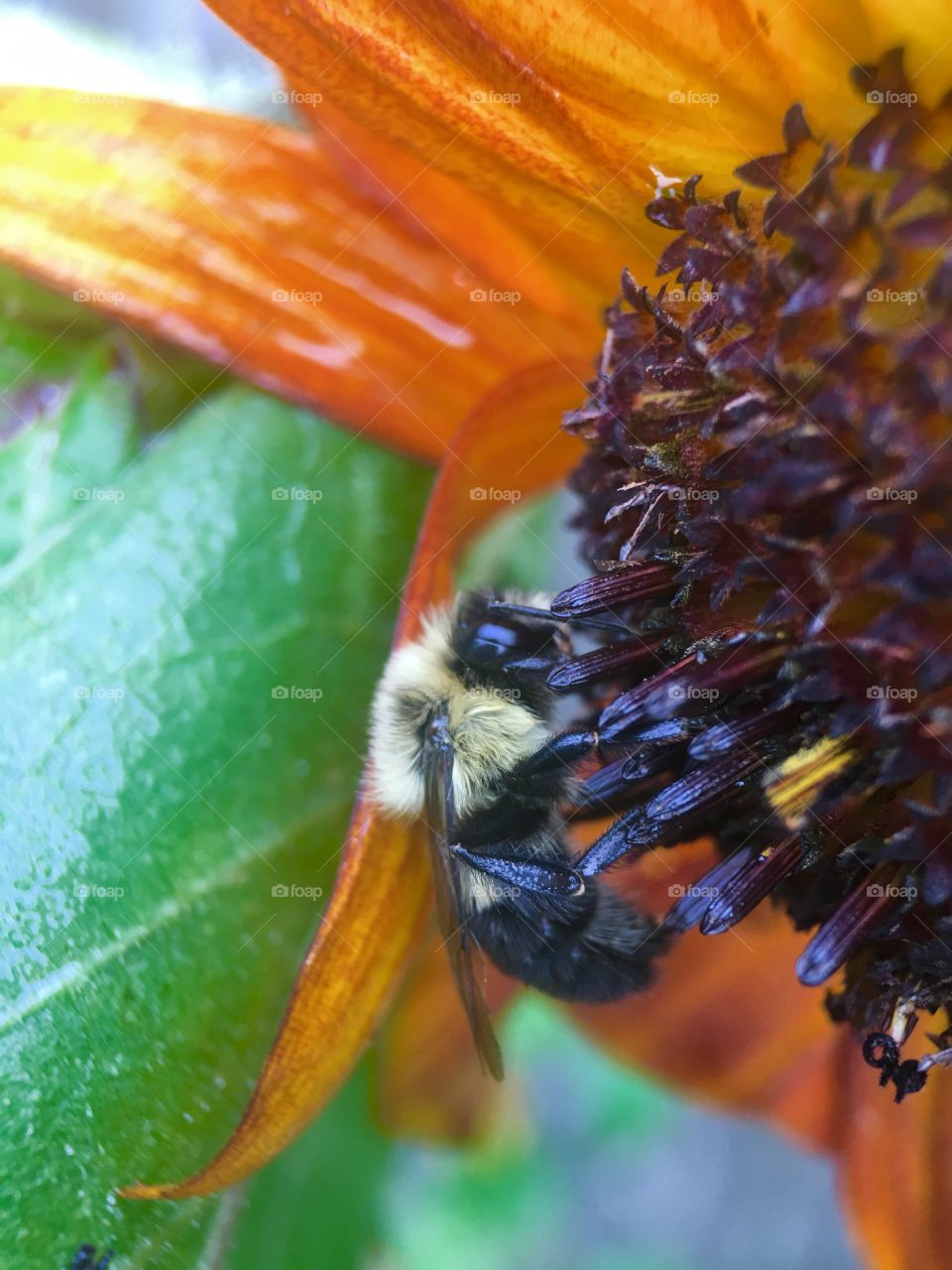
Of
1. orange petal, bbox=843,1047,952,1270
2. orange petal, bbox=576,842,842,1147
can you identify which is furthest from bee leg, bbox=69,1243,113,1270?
orange petal, bbox=843,1047,952,1270

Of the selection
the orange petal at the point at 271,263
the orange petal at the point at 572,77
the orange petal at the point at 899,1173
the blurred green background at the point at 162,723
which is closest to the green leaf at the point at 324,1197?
the blurred green background at the point at 162,723

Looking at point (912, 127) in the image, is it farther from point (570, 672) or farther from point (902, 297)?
point (570, 672)

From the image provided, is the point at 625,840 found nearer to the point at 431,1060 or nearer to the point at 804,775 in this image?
the point at 804,775

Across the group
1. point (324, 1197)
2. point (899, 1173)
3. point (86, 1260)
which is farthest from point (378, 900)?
point (899, 1173)

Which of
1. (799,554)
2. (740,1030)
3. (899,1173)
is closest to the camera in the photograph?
(799,554)

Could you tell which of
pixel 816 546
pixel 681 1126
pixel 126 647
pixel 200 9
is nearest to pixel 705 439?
pixel 816 546

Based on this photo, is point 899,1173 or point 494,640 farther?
point 899,1173

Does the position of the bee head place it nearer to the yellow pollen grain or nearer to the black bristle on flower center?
the black bristle on flower center
